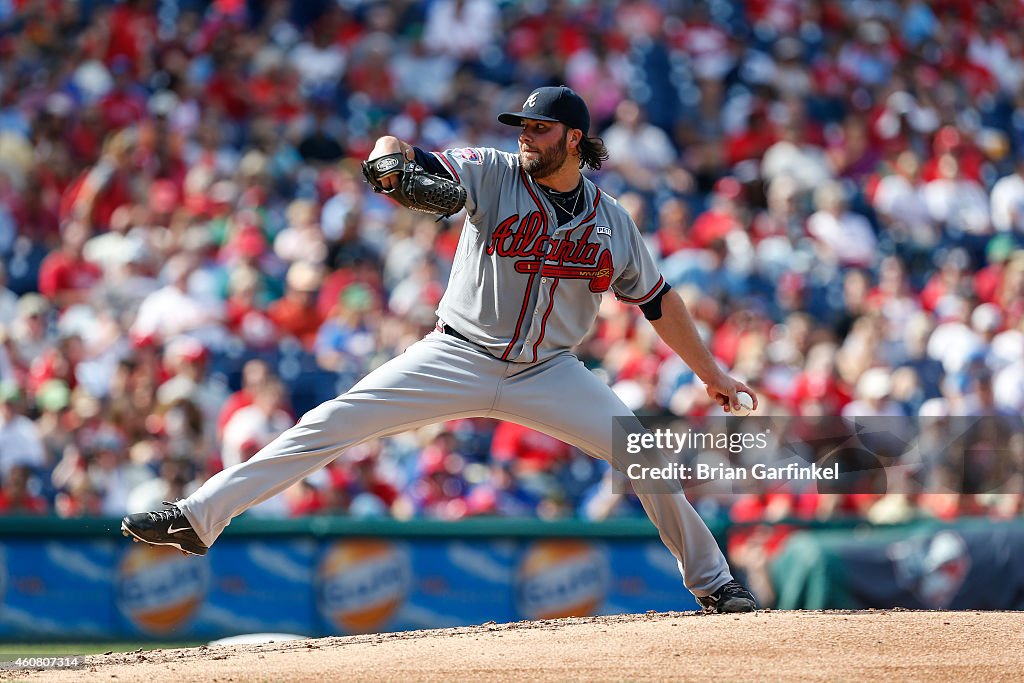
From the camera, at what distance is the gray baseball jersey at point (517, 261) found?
17.0 ft

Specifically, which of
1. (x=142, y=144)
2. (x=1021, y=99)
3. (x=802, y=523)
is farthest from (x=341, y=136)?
(x=1021, y=99)

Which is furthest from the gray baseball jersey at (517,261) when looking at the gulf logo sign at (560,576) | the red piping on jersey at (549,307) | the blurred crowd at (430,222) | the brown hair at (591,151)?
the blurred crowd at (430,222)

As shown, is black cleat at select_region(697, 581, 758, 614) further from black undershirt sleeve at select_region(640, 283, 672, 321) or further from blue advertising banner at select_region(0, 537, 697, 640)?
blue advertising banner at select_region(0, 537, 697, 640)

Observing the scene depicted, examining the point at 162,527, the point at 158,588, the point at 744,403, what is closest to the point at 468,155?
the point at 744,403

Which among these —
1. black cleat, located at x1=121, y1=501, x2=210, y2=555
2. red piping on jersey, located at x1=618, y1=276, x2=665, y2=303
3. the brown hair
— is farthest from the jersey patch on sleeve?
black cleat, located at x1=121, y1=501, x2=210, y2=555

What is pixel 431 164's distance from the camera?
5.02m

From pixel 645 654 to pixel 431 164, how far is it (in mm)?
1901

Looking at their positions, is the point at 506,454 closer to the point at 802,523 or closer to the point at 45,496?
the point at 802,523

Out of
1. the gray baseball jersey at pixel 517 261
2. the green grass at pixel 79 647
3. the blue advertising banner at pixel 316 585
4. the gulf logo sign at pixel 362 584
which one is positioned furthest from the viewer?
the gulf logo sign at pixel 362 584

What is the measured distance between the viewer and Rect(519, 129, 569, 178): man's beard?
17.1ft

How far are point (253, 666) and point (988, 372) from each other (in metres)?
6.56

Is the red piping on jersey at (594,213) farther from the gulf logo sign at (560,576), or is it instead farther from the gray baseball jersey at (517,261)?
the gulf logo sign at (560,576)

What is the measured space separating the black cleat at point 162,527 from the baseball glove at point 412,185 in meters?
1.35

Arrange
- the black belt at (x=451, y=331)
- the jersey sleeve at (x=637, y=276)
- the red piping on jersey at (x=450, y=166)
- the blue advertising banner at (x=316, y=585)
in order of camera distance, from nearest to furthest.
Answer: the red piping on jersey at (x=450, y=166) < the black belt at (x=451, y=331) < the jersey sleeve at (x=637, y=276) < the blue advertising banner at (x=316, y=585)
